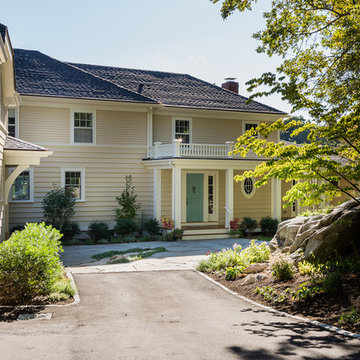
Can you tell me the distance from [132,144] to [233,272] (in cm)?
1227

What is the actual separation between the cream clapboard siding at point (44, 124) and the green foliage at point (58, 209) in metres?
2.49

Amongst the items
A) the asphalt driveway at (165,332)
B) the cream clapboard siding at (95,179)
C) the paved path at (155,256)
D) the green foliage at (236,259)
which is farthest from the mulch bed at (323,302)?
the cream clapboard siding at (95,179)

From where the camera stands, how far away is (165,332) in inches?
291

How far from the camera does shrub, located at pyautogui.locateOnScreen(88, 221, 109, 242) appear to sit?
69.3ft

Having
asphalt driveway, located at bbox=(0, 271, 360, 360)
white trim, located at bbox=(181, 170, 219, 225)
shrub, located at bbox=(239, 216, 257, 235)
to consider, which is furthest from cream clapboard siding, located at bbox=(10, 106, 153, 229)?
asphalt driveway, located at bbox=(0, 271, 360, 360)

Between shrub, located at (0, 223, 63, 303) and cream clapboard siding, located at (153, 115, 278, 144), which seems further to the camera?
cream clapboard siding, located at (153, 115, 278, 144)

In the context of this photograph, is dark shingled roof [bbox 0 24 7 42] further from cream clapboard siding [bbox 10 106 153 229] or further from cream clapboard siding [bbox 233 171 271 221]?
cream clapboard siding [bbox 233 171 271 221]

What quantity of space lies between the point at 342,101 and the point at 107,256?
928 centimetres

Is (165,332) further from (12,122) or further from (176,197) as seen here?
(12,122)

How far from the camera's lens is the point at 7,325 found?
7668 mm

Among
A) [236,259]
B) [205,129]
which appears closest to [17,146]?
[236,259]

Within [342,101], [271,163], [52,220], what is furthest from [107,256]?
[342,101]

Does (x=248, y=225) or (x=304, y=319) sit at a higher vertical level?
(x=248, y=225)

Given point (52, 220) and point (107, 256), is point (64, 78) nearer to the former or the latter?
point (52, 220)
